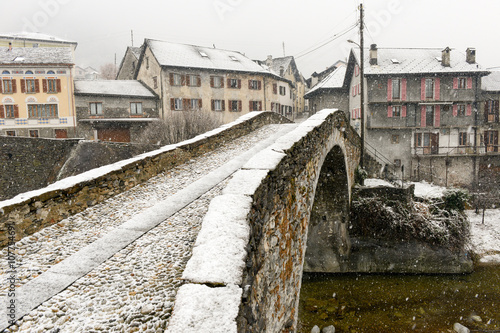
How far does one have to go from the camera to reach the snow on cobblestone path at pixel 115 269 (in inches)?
117

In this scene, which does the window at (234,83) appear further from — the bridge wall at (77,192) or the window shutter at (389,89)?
the bridge wall at (77,192)

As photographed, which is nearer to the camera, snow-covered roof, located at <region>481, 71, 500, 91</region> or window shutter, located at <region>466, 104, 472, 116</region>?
window shutter, located at <region>466, 104, 472, 116</region>

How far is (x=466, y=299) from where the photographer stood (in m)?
12.8

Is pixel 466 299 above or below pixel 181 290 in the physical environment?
below

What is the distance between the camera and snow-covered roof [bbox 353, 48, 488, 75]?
2927cm

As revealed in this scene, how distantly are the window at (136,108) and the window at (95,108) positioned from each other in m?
2.51

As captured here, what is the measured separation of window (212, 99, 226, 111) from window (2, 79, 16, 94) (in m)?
15.7

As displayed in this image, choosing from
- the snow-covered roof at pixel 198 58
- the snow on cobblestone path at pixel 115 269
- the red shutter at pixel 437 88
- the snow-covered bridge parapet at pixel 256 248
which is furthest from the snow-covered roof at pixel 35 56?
the red shutter at pixel 437 88

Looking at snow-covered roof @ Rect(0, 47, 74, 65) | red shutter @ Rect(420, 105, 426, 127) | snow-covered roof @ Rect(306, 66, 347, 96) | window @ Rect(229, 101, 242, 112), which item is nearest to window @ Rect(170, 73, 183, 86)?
window @ Rect(229, 101, 242, 112)

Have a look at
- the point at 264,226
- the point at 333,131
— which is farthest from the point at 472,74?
the point at 264,226

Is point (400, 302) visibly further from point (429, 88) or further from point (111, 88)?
point (111, 88)

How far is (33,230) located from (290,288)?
12.4 feet

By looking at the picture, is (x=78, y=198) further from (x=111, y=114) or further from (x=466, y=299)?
(x=111, y=114)

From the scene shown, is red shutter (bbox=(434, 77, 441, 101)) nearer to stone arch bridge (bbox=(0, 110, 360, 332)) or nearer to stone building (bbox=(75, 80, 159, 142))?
stone building (bbox=(75, 80, 159, 142))
